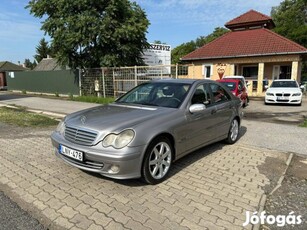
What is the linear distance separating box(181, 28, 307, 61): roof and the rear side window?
1472 centimetres

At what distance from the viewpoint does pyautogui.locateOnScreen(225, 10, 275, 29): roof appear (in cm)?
2216

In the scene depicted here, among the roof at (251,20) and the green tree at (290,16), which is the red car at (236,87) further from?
the green tree at (290,16)

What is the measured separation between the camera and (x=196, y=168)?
4.76 metres

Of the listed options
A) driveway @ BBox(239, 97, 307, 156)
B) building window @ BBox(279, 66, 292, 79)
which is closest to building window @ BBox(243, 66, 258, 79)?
building window @ BBox(279, 66, 292, 79)

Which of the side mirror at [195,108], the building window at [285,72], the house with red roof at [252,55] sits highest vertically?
the house with red roof at [252,55]

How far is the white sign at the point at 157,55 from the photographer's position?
22.2 meters

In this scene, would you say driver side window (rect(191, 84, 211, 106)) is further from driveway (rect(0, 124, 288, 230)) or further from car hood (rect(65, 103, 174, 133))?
driveway (rect(0, 124, 288, 230))

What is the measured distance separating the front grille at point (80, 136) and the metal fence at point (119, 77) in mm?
9825

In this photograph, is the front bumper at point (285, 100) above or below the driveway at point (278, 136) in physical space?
above

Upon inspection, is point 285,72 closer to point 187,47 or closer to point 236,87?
point 236,87

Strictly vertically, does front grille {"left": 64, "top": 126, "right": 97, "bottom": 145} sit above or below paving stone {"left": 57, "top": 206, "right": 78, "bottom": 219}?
above

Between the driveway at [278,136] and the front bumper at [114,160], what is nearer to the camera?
the front bumper at [114,160]

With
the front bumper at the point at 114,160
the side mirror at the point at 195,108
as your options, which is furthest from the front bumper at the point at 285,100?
the front bumper at the point at 114,160

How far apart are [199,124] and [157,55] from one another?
19.4 meters
